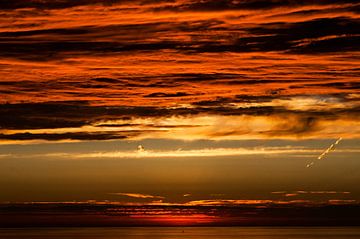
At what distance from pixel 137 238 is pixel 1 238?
80.4ft

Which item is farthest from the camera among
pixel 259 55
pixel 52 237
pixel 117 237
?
pixel 52 237

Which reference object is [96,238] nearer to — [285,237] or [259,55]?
[285,237]

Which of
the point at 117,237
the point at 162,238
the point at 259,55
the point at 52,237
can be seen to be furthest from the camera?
the point at 52,237

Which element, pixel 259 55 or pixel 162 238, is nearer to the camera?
pixel 259 55

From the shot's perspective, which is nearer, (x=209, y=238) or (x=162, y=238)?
(x=162, y=238)

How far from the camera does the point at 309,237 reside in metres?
176

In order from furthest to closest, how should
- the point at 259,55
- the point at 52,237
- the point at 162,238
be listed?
1. the point at 52,237
2. the point at 162,238
3. the point at 259,55

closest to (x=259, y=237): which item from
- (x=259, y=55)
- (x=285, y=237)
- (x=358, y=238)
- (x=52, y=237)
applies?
(x=285, y=237)

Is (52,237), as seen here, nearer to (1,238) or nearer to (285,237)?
(1,238)

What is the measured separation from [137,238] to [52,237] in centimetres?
2463

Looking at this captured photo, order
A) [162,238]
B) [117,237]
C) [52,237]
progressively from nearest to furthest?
1. [162,238]
2. [117,237]
3. [52,237]

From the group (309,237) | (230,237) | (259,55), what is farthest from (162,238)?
(259,55)

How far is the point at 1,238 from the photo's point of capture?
167750 mm

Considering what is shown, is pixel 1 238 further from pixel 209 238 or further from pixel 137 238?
pixel 209 238
